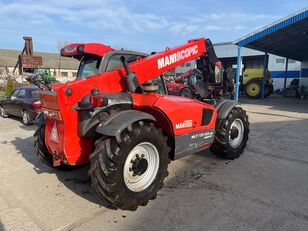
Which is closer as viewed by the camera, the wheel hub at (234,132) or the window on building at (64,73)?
the wheel hub at (234,132)

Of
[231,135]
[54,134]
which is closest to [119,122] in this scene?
[54,134]

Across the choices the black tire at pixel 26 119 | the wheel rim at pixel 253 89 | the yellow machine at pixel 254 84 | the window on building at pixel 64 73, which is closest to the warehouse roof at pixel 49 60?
the window on building at pixel 64 73

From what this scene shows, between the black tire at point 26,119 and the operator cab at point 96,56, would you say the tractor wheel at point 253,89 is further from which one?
the operator cab at point 96,56


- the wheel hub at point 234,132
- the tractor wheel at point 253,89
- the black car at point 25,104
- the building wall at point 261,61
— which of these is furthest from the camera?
the building wall at point 261,61

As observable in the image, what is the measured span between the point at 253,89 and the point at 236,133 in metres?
15.6

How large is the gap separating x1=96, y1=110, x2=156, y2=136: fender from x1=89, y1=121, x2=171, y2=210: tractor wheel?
0.29 ft

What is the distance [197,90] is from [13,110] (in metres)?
7.78

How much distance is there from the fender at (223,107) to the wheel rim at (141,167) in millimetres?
1853

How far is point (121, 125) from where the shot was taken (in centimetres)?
316

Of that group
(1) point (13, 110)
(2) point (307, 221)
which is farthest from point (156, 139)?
(1) point (13, 110)

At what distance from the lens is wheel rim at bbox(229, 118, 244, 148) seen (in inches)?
212

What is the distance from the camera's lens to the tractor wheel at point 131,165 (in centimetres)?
310

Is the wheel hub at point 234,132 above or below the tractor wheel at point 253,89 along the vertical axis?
below

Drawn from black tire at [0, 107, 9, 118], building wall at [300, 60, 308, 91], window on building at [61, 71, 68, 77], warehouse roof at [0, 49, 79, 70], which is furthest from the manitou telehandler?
warehouse roof at [0, 49, 79, 70]
